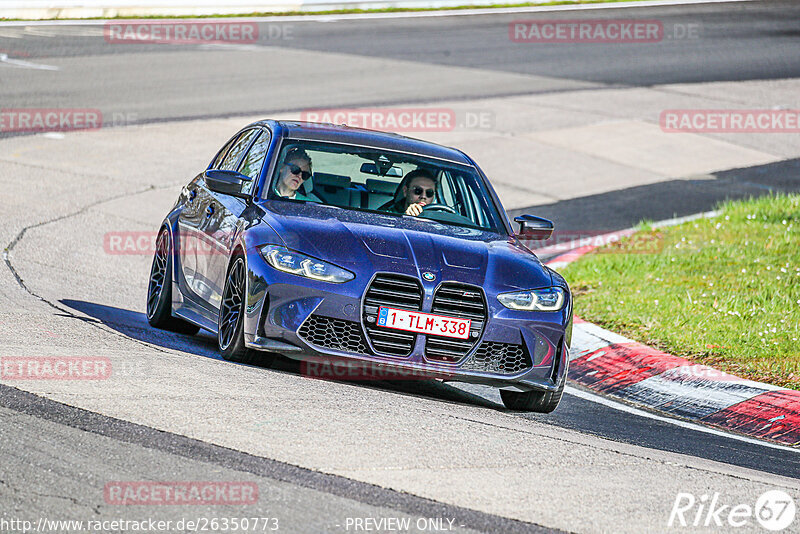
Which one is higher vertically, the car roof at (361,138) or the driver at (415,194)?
the car roof at (361,138)

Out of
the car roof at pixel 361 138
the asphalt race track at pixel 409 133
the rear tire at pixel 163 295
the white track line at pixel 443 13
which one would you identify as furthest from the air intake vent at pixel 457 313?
the white track line at pixel 443 13

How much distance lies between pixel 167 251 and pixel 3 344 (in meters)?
2.34

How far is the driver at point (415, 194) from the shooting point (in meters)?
8.47

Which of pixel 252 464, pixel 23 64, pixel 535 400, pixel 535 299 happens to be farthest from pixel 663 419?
pixel 23 64

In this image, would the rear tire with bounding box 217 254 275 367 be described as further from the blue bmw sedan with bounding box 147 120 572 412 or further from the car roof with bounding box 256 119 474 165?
the car roof with bounding box 256 119 474 165

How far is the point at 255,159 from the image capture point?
8.72m

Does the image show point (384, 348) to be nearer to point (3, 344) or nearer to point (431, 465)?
point (431, 465)

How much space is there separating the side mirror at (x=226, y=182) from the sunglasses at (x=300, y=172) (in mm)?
327

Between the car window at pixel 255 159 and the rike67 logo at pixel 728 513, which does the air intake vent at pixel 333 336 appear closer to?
the car window at pixel 255 159

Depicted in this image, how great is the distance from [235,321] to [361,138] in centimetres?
189

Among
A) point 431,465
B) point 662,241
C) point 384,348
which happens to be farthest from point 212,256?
point 662,241

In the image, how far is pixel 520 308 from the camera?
7.32m

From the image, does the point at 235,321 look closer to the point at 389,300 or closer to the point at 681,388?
the point at 389,300

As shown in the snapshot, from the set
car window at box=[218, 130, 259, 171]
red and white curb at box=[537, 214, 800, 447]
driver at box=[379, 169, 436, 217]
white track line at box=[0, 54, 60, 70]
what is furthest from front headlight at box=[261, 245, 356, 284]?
white track line at box=[0, 54, 60, 70]
